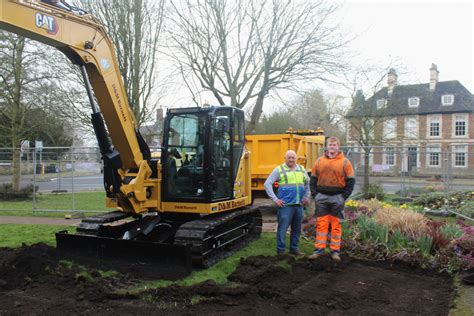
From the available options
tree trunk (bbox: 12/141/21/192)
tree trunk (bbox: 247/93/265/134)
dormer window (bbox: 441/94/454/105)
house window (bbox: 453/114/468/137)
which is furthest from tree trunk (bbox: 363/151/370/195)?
dormer window (bbox: 441/94/454/105)

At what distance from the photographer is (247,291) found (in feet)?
17.8

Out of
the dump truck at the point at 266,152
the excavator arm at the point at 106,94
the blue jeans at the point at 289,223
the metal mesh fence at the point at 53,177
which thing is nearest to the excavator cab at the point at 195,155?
the excavator arm at the point at 106,94

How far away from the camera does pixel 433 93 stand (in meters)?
44.5

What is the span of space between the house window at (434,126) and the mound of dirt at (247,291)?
131 ft

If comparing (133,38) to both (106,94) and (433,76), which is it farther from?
(433,76)

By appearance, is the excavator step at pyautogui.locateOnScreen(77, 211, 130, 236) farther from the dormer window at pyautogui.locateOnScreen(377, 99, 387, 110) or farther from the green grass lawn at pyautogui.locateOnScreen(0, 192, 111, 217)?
the dormer window at pyautogui.locateOnScreen(377, 99, 387, 110)

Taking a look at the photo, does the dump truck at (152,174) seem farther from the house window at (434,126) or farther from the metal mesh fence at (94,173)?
the house window at (434,126)

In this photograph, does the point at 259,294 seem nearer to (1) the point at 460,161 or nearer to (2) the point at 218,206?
(2) the point at 218,206

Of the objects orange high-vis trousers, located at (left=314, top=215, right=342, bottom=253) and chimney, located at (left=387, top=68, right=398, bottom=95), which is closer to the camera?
orange high-vis trousers, located at (left=314, top=215, right=342, bottom=253)

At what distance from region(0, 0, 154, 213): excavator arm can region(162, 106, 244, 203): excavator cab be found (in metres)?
0.37

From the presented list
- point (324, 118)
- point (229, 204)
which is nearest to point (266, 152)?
point (229, 204)

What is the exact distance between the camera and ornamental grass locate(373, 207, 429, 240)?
24.2 feet

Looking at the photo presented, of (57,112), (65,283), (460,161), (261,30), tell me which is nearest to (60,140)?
(57,112)

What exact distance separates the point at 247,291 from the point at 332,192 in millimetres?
2503
